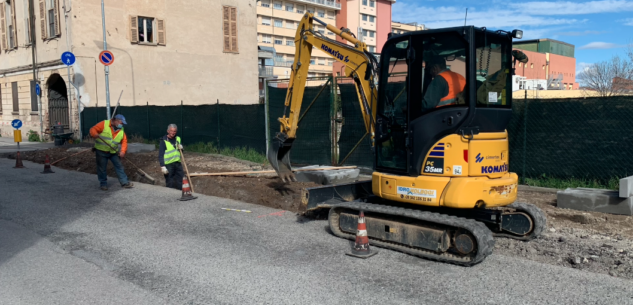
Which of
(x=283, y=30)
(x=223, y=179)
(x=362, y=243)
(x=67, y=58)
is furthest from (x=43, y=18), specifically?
(x=283, y=30)

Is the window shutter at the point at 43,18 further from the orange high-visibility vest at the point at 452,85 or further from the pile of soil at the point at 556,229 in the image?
the orange high-visibility vest at the point at 452,85

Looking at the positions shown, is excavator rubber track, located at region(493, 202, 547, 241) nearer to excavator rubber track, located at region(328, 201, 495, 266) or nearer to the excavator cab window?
excavator rubber track, located at region(328, 201, 495, 266)

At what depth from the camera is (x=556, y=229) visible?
23.4ft

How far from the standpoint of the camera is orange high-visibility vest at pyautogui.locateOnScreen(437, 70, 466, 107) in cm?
579

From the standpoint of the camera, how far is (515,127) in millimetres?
10383

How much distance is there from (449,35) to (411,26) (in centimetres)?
9231

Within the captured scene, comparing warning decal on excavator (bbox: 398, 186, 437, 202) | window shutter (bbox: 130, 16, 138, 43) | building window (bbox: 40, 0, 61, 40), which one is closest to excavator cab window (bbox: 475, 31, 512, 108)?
warning decal on excavator (bbox: 398, 186, 437, 202)

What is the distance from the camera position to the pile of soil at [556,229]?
227 inches

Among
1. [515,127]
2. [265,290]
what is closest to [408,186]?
[265,290]

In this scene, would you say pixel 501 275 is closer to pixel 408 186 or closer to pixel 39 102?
pixel 408 186

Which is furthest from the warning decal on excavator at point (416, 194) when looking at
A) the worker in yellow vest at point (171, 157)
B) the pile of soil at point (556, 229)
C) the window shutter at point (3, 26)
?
the window shutter at point (3, 26)

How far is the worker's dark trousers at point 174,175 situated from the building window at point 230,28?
20221 mm

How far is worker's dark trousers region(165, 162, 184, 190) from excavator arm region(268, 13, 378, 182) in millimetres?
3134

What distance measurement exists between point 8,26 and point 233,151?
22.6 metres
